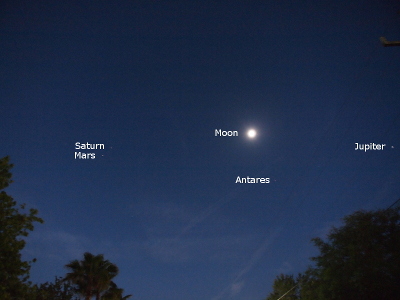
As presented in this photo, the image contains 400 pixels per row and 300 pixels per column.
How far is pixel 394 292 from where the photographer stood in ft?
63.6

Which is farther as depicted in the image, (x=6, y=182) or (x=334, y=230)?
(x=334, y=230)

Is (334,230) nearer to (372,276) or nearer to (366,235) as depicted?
(366,235)

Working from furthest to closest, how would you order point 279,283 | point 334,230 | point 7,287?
point 279,283, point 334,230, point 7,287

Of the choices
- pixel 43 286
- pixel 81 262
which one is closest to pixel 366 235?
pixel 81 262

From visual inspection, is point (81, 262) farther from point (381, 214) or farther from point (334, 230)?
point (381, 214)

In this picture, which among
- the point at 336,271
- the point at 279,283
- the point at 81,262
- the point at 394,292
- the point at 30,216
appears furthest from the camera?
the point at 279,283

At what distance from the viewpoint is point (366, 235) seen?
69.7ft

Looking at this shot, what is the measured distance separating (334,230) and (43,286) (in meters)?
27.4

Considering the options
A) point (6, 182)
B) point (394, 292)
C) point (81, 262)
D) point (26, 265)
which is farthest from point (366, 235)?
point (81, 262)

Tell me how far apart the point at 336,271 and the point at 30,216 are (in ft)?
66.4

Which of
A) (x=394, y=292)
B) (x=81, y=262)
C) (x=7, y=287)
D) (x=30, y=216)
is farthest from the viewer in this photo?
(x=81, y=262)

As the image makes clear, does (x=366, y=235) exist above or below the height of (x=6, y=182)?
below

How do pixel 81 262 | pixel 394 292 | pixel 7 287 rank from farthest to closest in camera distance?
pixel 81 262 < pixel 394 292 < pixel 7 287

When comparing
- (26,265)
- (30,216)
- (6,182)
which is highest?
(6,182)
